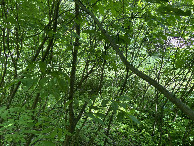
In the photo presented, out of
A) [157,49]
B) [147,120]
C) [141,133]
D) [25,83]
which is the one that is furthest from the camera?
[147,120]

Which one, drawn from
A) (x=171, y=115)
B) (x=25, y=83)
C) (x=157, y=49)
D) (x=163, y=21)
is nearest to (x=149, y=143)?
(x=171, y=115)

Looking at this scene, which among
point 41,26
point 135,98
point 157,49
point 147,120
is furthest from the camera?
point 135,98

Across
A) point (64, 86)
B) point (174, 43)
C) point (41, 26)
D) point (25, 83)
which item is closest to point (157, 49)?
point (174, 43)

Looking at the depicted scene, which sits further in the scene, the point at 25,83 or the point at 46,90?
the point at 46,90

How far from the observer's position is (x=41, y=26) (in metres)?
1.63

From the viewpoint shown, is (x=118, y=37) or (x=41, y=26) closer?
(x=118, y=37)

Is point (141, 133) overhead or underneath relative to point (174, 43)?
underneath

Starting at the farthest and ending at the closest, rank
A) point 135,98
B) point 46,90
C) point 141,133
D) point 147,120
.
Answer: point 135,98 → point 147,120 → point 141,133 → point 46,90

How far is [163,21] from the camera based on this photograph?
1183 millimetres

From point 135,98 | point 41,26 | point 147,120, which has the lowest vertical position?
point 41,26

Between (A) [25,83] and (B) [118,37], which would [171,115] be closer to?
(B) [118,37]

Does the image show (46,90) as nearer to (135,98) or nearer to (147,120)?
(147,120)

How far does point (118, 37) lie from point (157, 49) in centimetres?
240

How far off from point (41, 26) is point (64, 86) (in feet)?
3.02
